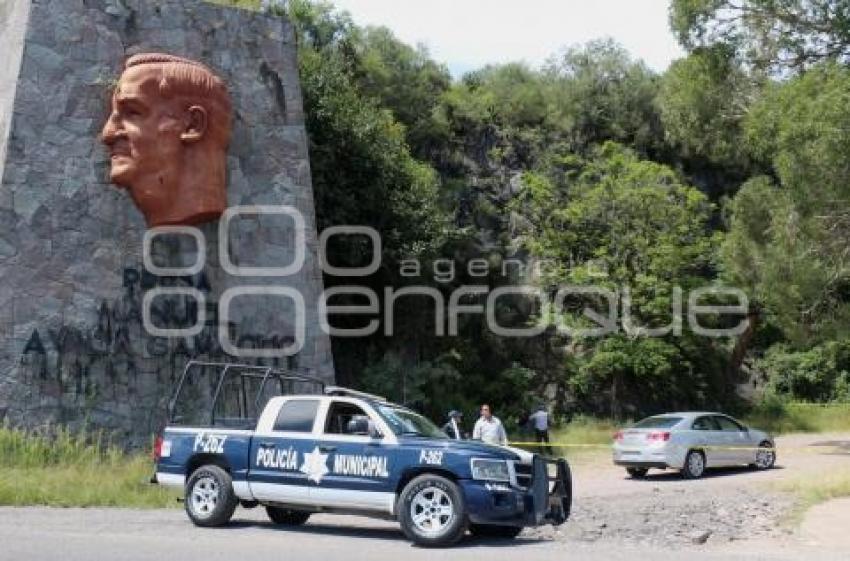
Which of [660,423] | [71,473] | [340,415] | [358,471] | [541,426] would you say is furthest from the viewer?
[541,426]

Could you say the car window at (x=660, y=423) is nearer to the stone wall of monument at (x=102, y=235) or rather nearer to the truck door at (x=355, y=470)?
the stone wall of monument at (x=102, y=235)

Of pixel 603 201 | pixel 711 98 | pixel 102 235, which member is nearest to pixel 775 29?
pixel 711 98

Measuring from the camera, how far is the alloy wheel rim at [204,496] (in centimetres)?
1197

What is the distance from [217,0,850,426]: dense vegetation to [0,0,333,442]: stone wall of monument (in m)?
4.69

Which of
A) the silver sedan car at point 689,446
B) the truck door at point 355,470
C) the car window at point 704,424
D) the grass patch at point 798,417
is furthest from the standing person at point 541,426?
the truck door at point 355,470

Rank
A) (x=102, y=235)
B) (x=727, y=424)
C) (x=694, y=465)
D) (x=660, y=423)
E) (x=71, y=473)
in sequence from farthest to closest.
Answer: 1. (x=727, y=424)
2. (x=660, y=423)
3. (x=694, y=465)
4. (x=102, y=235)
5. (x=71, y=473)

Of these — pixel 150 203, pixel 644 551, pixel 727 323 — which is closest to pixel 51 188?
pixel 150 203

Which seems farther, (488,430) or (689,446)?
(689,446)

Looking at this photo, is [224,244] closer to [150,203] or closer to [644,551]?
[150,203]

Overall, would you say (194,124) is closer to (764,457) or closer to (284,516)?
(284,516)

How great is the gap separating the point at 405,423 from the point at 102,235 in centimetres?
956

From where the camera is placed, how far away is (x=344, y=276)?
1032 inches

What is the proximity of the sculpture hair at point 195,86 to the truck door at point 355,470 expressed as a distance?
9.87 m

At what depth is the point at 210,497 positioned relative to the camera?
12.0m
